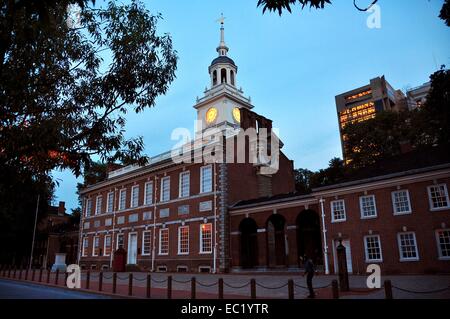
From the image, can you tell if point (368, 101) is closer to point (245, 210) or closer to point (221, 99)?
point (221, 99)

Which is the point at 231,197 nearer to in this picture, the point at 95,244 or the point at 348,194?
the point at 348,194

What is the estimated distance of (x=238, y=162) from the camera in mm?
32469

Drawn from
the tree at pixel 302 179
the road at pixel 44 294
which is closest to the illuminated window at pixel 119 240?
the road at pixel 44 294

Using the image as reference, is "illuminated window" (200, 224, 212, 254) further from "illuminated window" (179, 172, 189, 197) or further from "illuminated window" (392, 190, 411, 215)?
"illuminated window" (392, 190, 411, 215)

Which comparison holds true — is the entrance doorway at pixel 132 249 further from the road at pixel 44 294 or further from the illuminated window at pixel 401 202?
the illuminated window at pixel 401 202

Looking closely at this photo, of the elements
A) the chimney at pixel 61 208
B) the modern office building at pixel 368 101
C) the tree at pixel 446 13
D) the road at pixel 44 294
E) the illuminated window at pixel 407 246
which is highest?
the modern office building at pixel 368 101

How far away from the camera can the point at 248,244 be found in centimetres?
3041

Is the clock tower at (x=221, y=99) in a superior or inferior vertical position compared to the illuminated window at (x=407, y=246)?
superior

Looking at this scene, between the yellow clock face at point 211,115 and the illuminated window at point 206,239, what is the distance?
16.0m

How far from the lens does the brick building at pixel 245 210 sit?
20.8 meters

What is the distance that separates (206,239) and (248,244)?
144 inches

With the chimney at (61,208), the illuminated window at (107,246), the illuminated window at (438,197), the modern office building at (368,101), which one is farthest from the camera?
the modern office building at (368,101)
